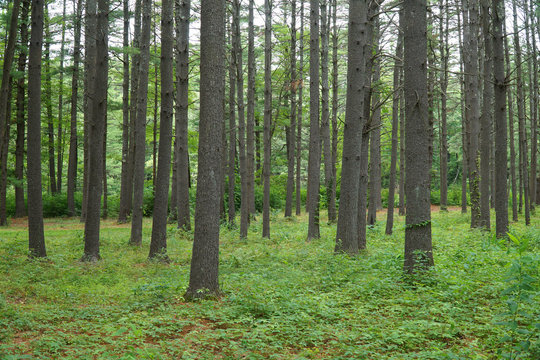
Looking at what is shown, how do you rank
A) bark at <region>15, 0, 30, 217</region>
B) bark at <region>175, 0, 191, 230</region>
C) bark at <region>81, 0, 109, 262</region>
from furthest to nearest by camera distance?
bark at <region>15, 0, 30, 217</region> < bark at <region>175, 0, 191, 230</region> < bark at <region>81, 0, 109, 262</region>

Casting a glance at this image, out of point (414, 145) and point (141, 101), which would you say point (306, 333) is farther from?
point (141, 101)

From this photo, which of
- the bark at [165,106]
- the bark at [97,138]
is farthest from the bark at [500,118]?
the bark at [97,138]

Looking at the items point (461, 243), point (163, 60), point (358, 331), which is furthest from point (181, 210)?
point (358, 331)

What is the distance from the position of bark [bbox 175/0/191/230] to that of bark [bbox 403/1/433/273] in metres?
7.57

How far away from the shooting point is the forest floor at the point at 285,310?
445 centimetres

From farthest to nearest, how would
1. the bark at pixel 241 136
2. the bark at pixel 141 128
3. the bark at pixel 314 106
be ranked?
the bark at pixel 241 136 → the bark at pixel 314 106 → the bark at pixel 141 128

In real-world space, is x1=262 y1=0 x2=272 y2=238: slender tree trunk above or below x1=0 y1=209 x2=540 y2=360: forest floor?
above

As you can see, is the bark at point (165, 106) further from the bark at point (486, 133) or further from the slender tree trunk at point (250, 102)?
the bark at point (486, 133)

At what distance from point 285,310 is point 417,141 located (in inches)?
149

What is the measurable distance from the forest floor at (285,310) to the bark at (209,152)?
55 centimetres

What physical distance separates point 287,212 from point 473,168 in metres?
10.7

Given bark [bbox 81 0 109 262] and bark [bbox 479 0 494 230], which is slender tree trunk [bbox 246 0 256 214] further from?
bark [bbox 479 0 494 230]

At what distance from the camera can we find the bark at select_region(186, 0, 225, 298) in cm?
680

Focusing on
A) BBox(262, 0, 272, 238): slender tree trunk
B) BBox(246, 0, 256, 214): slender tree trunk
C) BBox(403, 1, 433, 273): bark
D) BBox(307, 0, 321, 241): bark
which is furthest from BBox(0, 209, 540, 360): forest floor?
BBox(246, 0, 256, 214): slender tree trunk
